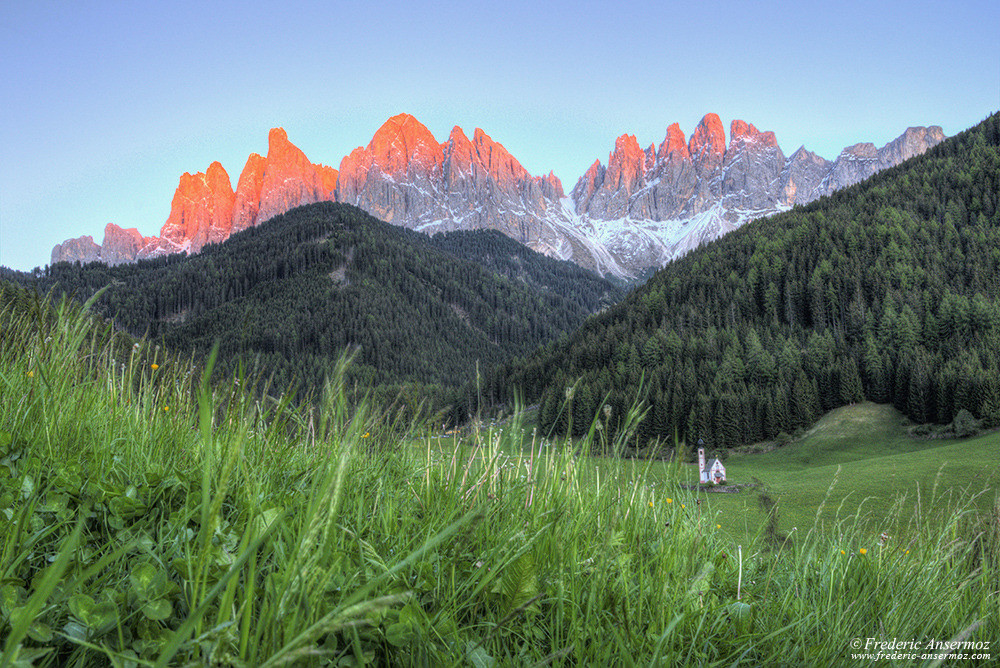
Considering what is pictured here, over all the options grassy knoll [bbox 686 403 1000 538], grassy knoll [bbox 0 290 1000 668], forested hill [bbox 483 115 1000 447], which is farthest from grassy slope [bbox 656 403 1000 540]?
grassy knoll [bbox 0 290 1000 668]

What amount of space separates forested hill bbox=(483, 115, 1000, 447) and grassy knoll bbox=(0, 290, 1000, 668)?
46554 millimetres

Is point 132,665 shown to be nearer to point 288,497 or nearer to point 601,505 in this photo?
point 288,497

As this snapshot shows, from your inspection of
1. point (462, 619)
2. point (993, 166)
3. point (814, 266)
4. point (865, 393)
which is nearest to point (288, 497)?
point (462, 619)

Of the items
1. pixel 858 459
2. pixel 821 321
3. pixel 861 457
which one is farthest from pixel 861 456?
pixel 821 321

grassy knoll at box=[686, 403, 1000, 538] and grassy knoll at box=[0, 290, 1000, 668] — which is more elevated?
grassy knoll at box=[0, 290, 1000, 668]

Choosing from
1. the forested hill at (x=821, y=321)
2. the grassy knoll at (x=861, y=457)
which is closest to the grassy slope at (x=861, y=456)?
the grassy knoll at (x=861, y=457)

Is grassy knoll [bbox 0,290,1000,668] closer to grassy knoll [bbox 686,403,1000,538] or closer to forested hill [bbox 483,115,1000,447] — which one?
grassy knoll [bbox 686,403,1000,538]

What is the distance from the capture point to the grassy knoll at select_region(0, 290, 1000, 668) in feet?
4.46

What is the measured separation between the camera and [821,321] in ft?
331

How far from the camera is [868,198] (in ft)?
419

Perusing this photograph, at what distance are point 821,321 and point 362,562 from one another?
386 feet

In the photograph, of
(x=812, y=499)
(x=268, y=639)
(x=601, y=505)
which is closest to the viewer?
(x=268, y=639)

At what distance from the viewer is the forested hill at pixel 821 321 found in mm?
72750

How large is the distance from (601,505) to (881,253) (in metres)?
129
